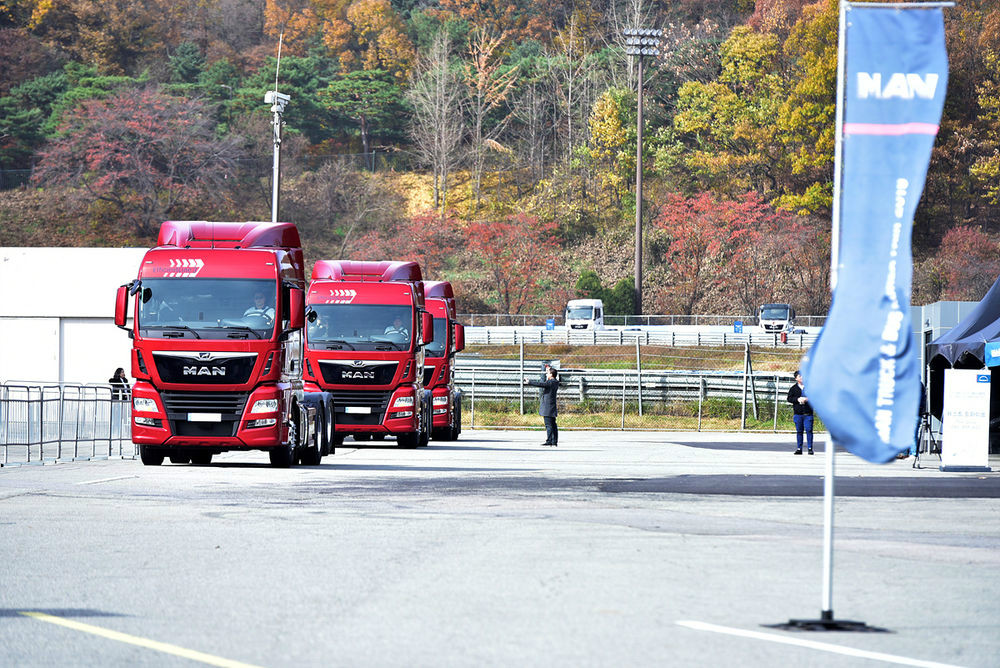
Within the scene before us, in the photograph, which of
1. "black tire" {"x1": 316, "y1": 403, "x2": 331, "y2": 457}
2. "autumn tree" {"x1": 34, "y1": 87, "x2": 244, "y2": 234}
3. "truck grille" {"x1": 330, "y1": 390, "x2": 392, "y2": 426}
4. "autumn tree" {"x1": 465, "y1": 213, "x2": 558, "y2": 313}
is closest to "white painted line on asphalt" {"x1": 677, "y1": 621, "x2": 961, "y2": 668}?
Result: "black tire" {"x1": 316, "y1": 403, "x2": 331, "y2": 457}

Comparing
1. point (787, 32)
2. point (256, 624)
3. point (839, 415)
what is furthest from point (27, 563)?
point (787, 32)

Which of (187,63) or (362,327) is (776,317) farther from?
(187,63)

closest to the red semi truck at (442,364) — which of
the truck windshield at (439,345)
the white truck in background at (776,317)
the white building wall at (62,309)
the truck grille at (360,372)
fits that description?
the truck windshield at (439,345)

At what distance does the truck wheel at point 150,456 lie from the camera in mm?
21891

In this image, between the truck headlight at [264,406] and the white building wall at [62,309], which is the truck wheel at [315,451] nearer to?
the truck headlight at [264,406]

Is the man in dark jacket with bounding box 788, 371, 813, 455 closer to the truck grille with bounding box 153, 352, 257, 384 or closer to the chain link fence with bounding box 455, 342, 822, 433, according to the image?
the chain link fence with bounding box 455, 342, 822, 433

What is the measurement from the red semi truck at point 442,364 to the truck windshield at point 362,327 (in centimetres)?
498

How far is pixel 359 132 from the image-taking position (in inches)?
4011

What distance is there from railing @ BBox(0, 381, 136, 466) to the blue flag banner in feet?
54.7

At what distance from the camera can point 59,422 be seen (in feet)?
77.1

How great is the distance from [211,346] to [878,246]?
45.8 feet

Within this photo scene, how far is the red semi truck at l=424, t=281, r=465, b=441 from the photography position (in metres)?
32.9

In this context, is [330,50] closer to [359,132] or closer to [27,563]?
[359,132]

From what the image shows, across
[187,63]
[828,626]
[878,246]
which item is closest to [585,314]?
[187,63]
